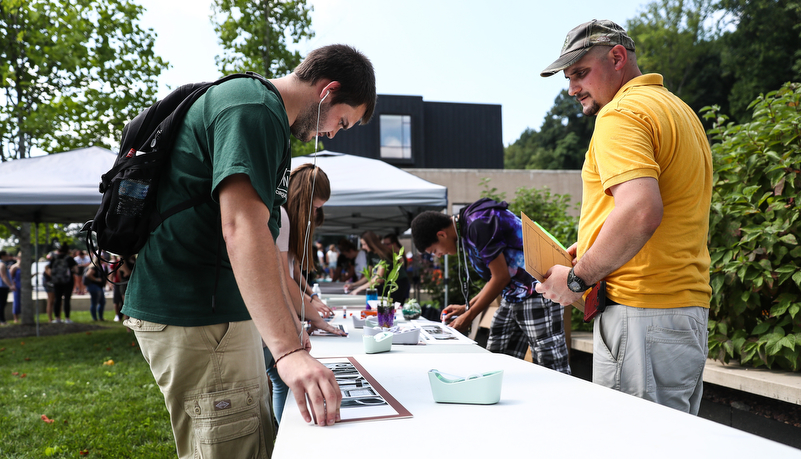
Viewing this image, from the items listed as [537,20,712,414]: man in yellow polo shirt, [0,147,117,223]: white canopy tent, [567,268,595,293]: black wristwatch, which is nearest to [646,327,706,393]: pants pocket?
[537,20,712,414]: man in yellow polo shirt

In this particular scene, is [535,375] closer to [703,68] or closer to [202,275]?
[202,275]

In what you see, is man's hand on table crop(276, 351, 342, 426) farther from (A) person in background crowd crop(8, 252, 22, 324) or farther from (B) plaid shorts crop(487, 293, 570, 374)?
(A) person in background crowd crop(8, 252, 22, 324)

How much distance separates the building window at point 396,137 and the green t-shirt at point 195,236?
18661 mm

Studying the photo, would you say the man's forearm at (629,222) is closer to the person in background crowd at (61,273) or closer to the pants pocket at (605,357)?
the pants pocket at (605,357)

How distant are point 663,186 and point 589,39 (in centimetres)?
48

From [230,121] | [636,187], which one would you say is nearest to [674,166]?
[636,187]

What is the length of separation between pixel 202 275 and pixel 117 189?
0.84 feet

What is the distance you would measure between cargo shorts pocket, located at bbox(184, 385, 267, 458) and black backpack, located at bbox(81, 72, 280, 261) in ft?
1.22

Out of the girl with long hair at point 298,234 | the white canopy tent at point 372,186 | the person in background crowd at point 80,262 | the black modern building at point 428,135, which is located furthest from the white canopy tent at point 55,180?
the black modern building at point 428,135

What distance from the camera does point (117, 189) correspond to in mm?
1078

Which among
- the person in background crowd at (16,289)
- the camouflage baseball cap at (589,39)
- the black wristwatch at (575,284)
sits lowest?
the person in background crowd at (16,289)

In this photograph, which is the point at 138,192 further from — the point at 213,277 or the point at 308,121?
the point at 308,121

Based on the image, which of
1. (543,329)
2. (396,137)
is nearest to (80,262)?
(396,137)

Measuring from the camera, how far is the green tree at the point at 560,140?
31.3 meters
